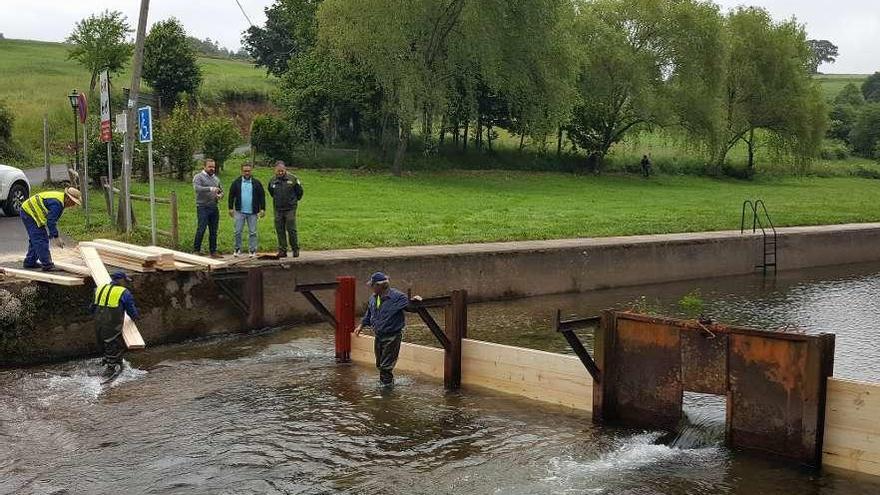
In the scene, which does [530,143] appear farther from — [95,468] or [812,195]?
[95,468]

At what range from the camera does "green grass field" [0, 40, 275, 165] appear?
3841 cm

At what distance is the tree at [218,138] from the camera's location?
30625mm

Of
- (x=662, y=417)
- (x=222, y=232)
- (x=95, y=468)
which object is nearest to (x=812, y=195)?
(x=222, y=232)

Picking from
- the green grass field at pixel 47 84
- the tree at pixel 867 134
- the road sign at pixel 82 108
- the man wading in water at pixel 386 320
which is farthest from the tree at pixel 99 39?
the tree at pixel 867 134

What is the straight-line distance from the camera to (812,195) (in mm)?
44688

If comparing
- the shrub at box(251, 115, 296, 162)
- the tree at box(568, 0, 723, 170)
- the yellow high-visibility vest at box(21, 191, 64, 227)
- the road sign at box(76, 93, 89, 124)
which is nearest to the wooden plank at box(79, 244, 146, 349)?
the yellow high-visibility vest at box(21, 191, 64, 227)

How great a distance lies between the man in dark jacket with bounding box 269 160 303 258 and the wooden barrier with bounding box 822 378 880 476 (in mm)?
10454

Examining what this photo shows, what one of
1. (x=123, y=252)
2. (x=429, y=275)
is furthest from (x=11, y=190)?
(x=429, y=275)

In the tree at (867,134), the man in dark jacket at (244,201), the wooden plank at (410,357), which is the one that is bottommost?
the wooden plank at (410,357)

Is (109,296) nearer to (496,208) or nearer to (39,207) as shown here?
(39,207)

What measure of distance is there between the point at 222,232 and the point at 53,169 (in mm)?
15941

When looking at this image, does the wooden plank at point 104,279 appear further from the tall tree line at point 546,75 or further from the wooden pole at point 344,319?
→ the tall tree line at point 546,75

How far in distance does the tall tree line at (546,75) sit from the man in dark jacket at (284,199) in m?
20.5

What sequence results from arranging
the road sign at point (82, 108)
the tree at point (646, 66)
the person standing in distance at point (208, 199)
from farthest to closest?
the tree at point (646, 66)
the road sign at point (82, 108)
the person standing in distance at point (208, 199)
